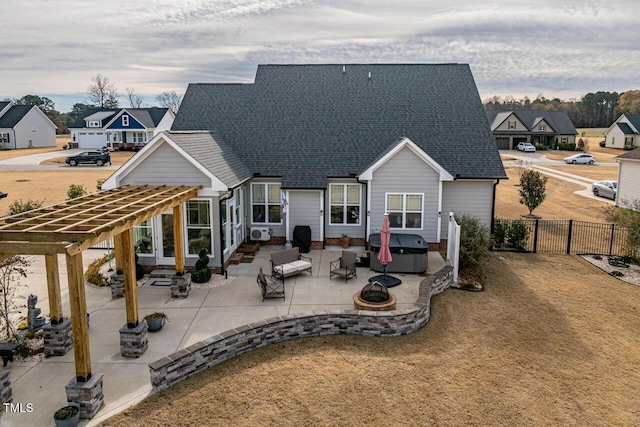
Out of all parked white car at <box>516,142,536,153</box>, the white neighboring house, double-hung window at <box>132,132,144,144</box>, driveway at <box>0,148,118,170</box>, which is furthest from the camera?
parked white car at <box>516,142,536,153</box>

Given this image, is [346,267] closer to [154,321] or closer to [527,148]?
[154,321]

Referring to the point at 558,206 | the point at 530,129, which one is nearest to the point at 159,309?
the point at 558,206

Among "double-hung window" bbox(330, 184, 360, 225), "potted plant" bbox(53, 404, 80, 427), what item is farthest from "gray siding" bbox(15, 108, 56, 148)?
"potted plant" bbox(53, 404, 80, 427)

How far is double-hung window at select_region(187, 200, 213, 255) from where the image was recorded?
16422 mm

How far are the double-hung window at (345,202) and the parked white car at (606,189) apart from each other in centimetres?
2209

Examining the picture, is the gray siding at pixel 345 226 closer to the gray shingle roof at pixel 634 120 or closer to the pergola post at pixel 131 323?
the pergola post at pixel 131 323

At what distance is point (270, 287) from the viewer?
47.3 ft

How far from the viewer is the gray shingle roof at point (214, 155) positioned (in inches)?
648

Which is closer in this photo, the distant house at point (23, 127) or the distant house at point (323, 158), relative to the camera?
the distant house at point (323, 158)

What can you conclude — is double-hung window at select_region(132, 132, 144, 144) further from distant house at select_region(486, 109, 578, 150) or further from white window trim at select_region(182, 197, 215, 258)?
white window trim at select_region(182, 197, 215, 258)

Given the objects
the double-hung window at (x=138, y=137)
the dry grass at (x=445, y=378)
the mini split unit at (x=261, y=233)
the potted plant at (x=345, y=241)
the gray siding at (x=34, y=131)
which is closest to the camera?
the dry grass at (x=445, y=378)

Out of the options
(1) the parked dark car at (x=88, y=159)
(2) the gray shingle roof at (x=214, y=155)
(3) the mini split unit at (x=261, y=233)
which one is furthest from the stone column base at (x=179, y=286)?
(1) the parked dark car at (x=88, y=159)

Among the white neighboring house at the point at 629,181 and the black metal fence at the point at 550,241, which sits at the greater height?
the white neighboring house at the point at 629,181

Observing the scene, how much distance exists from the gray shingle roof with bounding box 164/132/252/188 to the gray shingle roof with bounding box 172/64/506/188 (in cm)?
103
